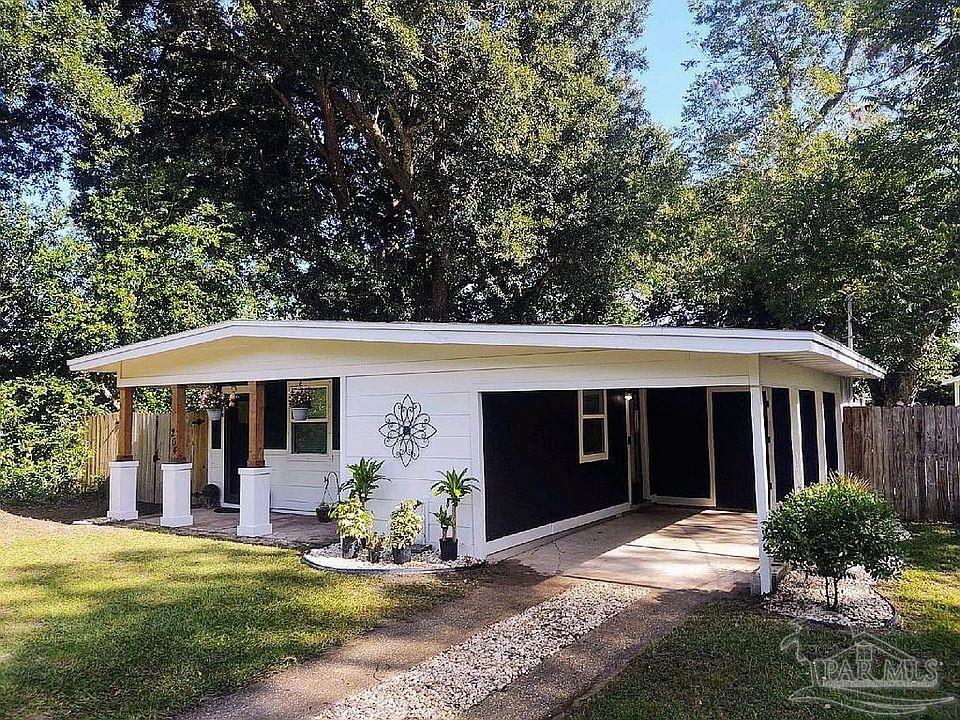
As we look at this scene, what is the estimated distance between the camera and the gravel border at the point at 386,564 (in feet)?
22.4

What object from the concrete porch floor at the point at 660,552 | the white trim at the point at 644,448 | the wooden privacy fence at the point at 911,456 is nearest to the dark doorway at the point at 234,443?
the concrete porch floor at the point at 660,552

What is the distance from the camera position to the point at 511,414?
7891mm

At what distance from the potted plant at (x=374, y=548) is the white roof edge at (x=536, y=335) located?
2050 mm

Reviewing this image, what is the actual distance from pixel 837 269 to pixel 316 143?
10.8m

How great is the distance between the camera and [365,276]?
1538 centimetres

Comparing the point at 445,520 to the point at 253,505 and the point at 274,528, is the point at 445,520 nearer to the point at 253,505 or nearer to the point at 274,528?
the point at 253,505

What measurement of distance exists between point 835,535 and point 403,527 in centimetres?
391

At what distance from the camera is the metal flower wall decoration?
7.63 meters

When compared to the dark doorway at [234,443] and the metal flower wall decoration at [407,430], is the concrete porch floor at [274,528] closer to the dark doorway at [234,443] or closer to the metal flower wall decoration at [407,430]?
the dark doorway at [234,443]

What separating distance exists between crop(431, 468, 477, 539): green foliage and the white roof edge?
1389 millimetres

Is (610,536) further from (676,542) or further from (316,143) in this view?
(316,143)

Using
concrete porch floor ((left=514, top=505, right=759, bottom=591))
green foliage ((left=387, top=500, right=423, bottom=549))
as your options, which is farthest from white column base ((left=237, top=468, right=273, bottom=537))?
concrete porch floor ((left=514, top=505, right=759, bottom=591))

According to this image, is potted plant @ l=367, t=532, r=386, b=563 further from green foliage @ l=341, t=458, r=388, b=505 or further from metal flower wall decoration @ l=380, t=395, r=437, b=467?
metal flower wall decoration @ l=380, t=395, r=437, b=467

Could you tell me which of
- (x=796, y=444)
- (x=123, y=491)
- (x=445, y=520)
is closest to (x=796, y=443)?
(x=796, y=444)
